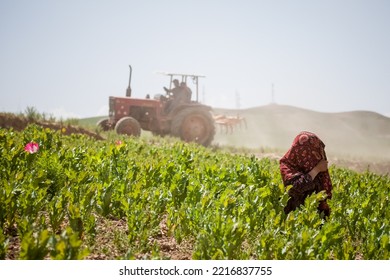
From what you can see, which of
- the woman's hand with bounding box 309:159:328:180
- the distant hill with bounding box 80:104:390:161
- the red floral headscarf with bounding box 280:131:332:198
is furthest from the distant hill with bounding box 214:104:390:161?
the woman's hand with bounding box 309:159:328:180

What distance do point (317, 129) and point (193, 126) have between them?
122 feet

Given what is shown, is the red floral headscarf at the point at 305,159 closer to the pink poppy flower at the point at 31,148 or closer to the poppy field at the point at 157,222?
the poppy field at the point at 157,222

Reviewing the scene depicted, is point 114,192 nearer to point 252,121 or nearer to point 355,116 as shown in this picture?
point 252,121

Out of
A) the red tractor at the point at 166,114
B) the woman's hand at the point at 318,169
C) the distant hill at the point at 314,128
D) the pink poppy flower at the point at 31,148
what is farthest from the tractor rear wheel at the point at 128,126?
the distant hill at the point at 314,128

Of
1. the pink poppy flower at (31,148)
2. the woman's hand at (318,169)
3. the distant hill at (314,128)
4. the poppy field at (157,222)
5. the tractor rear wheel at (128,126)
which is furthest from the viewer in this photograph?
the distant hill at (314,128)

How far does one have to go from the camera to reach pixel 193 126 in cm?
1461

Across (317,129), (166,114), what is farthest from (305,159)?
(317,129)

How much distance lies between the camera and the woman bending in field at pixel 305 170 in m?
4.09

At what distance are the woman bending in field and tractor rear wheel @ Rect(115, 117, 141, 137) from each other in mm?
9113

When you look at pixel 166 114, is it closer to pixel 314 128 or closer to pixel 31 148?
pixel 31 148

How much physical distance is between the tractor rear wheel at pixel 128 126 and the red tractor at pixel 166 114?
586 millimetres

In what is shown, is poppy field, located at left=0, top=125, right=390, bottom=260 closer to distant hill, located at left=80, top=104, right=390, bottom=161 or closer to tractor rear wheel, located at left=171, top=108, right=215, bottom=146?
tractor rear wheel, located at left=171, top=108, right=215, bottom=146
